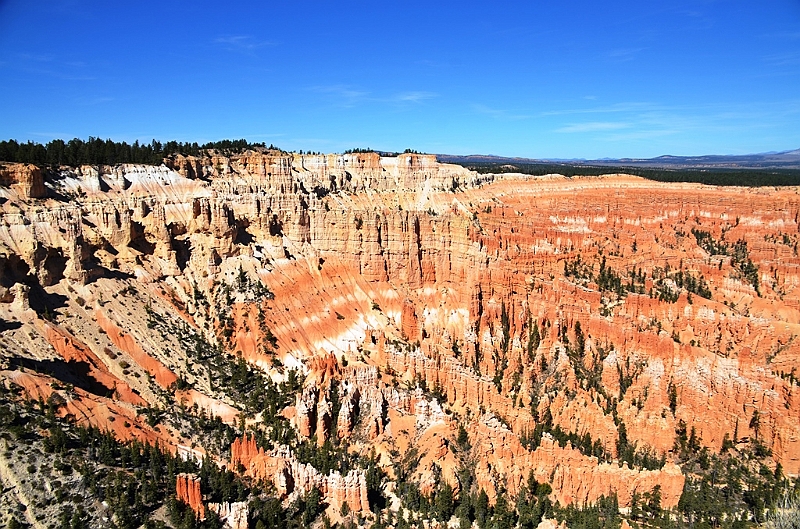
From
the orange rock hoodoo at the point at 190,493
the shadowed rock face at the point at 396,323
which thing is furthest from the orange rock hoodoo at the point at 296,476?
the orange rock hoodoo at the point at 190,493

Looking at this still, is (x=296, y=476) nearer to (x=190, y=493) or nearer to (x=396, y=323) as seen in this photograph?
(x=190, y=493)

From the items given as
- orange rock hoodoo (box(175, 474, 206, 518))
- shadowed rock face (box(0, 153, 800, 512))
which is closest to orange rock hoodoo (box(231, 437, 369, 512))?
shadowed rock face (box(0, 153, 800, 512))

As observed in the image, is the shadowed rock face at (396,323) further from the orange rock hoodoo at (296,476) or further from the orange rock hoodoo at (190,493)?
the orange rock hoodoo at (190,493)

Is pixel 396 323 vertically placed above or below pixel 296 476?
above

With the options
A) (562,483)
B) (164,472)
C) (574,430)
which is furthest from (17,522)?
(574,430)

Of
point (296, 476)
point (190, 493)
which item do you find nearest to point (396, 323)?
point (296, 476)

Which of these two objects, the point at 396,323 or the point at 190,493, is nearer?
the point at 190,493

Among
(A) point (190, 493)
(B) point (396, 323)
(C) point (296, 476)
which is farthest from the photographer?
(B) point (396, 323)

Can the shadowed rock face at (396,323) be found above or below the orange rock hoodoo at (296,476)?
above

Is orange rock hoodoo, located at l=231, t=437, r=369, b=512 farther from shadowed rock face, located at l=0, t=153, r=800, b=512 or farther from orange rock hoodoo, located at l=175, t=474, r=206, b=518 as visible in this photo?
orange rock hoodoo, located at l=175, t=474, r=206, b=518

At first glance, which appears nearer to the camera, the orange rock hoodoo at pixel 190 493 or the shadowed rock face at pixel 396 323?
the orange rock hoodoo at pixel 190 493
